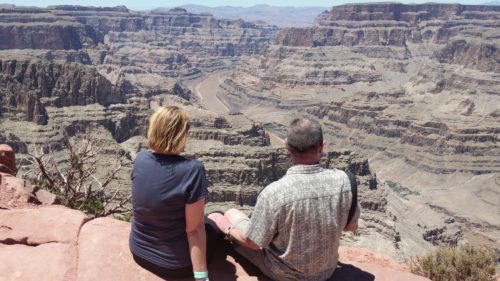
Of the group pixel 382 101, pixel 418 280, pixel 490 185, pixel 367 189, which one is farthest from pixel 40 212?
pixel 382 101

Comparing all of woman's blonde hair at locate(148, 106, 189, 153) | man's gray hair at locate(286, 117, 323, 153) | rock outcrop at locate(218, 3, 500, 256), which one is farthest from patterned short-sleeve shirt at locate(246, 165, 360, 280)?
rock outcrop at locate(218, 3, 500, 256)

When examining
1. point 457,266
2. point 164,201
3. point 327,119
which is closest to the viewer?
point 164,201

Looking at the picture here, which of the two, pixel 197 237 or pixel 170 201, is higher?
pixel 170 201

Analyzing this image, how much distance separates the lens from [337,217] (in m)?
7.88

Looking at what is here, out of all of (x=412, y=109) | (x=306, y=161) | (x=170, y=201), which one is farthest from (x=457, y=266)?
(x=412, y=109)

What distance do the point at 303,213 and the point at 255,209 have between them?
0.70 m

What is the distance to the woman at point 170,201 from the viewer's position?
25.0ft

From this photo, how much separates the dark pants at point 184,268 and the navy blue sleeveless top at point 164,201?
98mm

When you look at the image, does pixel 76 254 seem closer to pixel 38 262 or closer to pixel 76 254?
pixel 76 254

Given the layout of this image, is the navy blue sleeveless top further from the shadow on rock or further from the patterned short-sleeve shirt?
the shadow on rock

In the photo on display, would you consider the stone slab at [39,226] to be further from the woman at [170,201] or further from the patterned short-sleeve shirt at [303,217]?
the patterned short-sleeve shirt at [303,217]

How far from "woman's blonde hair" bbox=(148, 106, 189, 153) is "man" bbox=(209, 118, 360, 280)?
55.8 inches

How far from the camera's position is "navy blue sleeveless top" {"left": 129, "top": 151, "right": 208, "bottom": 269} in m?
7.62

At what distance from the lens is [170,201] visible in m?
7.67
